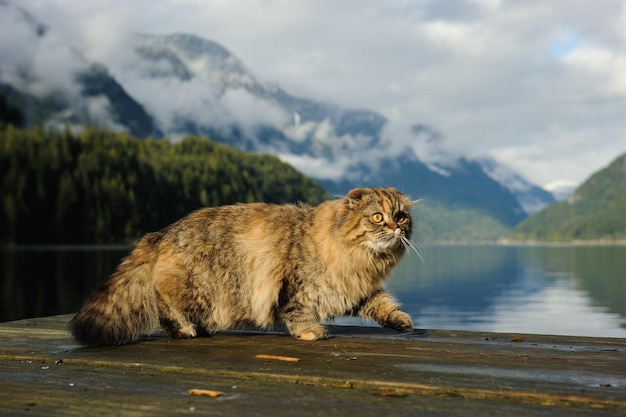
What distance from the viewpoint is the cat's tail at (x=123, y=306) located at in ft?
19.3

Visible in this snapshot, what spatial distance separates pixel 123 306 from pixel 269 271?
143 cm

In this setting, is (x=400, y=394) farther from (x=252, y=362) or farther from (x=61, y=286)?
(x=61, y=286)

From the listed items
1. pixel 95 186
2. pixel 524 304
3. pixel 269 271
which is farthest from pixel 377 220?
pixel 95 186

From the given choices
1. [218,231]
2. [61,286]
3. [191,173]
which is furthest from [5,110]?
[218,231]

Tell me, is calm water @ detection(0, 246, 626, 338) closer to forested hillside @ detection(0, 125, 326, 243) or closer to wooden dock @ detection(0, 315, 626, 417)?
wooden dock @ detection(0, 315, 626, 417)

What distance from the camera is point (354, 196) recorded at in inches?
269

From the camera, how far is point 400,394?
3760mm

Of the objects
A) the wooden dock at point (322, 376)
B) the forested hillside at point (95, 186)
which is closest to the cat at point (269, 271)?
the wooden dock at point (322, 376)

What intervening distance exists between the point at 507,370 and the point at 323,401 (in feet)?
4.95

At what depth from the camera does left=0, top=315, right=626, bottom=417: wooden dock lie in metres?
3.52

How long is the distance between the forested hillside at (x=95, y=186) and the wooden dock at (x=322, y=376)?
371 ft

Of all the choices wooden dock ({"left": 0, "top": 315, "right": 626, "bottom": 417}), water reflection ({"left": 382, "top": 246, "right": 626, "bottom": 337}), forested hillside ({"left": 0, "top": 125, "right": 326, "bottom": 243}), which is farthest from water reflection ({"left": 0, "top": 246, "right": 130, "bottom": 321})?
forested hillside ({"left": 0, "top": 125, "right": 326, "bottom": 243})

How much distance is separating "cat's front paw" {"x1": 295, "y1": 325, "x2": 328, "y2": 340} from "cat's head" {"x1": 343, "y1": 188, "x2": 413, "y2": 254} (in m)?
0.95

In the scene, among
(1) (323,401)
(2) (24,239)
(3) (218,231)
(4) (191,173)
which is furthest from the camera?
(4) (191,173)
